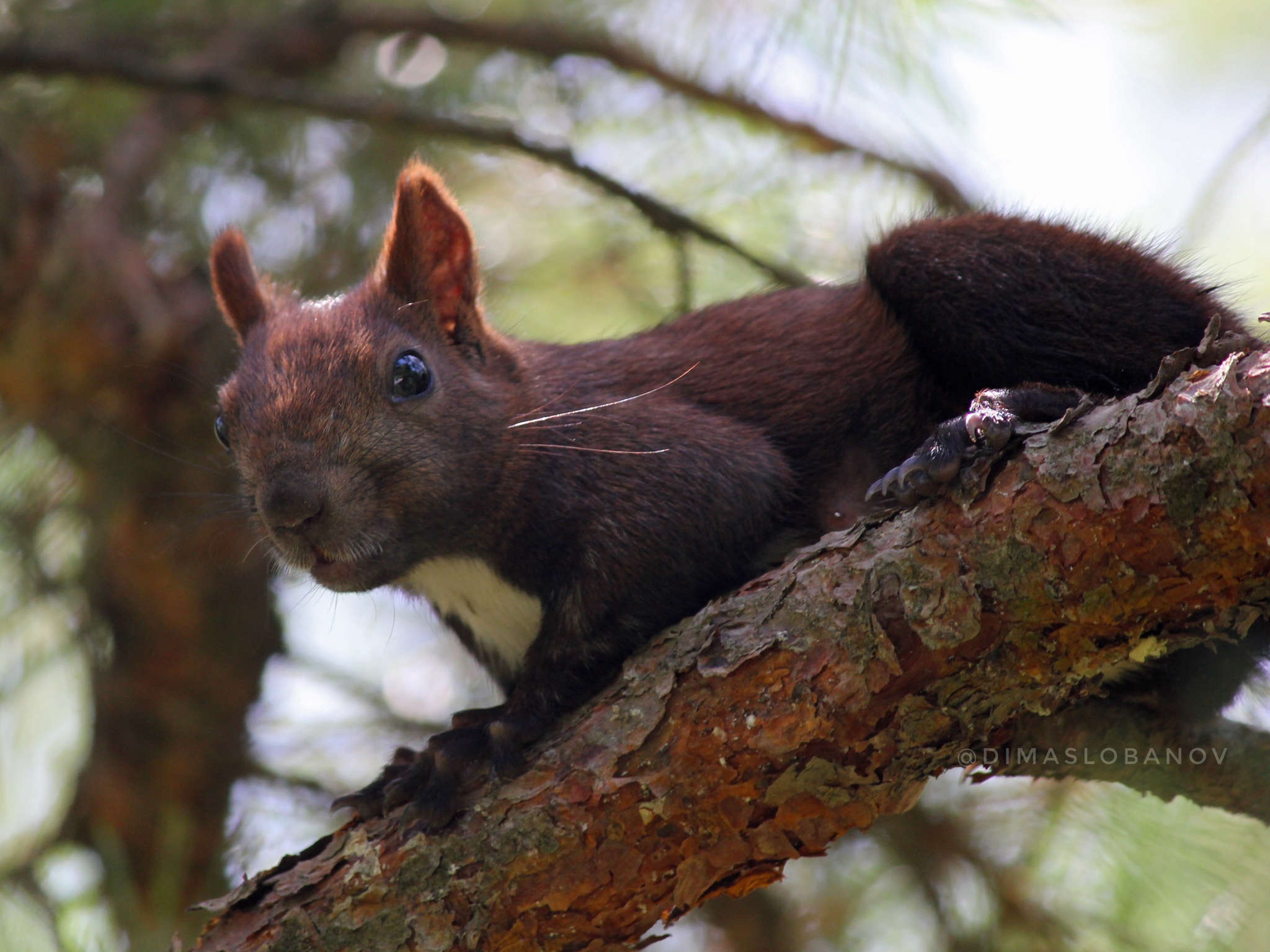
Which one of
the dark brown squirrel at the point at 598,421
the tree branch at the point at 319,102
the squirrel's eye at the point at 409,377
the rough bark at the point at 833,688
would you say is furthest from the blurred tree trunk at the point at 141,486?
the rough bark at the point at 833,688

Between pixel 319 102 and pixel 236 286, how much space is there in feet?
1.92

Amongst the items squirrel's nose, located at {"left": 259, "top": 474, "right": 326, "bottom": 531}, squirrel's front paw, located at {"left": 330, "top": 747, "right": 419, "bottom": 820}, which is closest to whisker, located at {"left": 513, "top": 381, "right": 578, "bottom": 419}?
squirrel's nose, located at {"left": 259, "top": 474, "right": 326, "bottom": 531}

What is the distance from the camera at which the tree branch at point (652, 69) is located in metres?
3.43

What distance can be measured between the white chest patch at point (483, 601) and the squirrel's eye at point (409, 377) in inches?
14.5

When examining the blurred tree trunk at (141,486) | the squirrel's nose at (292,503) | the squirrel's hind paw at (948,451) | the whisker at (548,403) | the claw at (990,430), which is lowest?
the blurred tree trunk at (141,486)

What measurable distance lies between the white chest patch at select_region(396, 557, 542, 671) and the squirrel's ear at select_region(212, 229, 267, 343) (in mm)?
803

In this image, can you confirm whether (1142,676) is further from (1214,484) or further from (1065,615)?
(1214,484)

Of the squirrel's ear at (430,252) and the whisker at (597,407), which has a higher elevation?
the squirrel's ear at (430,252)

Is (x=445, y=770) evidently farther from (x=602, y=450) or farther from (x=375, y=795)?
(x=602, y=450)

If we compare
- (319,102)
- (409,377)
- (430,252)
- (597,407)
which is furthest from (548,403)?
(319,102)

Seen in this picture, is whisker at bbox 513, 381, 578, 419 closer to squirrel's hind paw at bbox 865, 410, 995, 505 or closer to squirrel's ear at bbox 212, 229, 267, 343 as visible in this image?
squirrel's ear at bbox 212, 229, 267, 343

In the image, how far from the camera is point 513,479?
2627mm

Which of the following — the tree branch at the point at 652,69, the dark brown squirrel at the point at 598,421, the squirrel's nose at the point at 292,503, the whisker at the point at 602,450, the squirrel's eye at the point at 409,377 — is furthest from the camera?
the tree branch at the point at 652,69

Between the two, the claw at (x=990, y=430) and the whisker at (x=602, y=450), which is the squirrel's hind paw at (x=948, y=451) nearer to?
the claw at (x=990, y=430)
